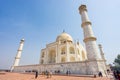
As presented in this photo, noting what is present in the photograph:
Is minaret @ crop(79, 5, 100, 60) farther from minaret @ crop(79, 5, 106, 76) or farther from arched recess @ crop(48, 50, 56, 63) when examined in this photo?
arched recess @ crop(48, 50, 56, 63)

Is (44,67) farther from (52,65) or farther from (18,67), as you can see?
(18,67)

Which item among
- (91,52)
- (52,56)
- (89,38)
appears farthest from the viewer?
(52,56)

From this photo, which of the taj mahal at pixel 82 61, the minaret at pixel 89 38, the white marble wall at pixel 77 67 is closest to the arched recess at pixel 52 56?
the taj mahal at pixel 82 61

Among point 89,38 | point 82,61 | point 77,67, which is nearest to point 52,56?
point 77,67

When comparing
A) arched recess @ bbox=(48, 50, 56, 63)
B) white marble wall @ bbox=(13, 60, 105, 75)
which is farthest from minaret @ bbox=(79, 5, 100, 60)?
arched recess @ bbox=(48, 50, 56, 63)

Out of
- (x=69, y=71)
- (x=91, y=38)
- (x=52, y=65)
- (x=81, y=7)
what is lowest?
(x=69, y=71)

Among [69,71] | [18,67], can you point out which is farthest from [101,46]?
[18,67]

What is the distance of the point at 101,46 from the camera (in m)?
30.3

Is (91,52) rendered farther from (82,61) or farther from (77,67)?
(77,67)

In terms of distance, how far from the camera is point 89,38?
15.4m

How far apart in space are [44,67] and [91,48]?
11366 millimetres

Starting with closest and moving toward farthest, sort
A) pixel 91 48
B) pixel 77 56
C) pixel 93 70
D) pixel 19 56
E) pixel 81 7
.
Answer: pixel 93 70 → pixel 91 48 → pixel 81 7 → pixel 77 56 → pixel 19 56

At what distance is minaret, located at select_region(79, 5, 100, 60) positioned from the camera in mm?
14613

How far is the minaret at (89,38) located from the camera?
47.9ft
